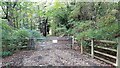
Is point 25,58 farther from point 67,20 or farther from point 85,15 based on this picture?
point 85,15

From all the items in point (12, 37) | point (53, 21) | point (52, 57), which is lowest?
point (52, 57)

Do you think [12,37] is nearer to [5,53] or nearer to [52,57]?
[5,53]

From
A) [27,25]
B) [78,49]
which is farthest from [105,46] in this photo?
[27,25]

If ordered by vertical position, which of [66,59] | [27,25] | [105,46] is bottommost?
[66,59]

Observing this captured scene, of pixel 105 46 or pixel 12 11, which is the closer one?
pixel 12 11

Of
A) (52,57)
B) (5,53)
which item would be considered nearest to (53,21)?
(52,57)

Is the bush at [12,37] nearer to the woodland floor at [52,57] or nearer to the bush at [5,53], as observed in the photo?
the bush at [5,53]

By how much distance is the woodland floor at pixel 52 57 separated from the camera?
1.70 meters

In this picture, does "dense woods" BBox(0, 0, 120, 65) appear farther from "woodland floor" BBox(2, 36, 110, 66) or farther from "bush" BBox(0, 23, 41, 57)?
"woodland floor" BBox(2, 36, 110, 66)

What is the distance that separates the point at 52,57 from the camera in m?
1.73

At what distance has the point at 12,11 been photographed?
1622mm

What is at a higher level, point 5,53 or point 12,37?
point 12,37

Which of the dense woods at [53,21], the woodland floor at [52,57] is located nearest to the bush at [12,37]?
the dense woods at [53,21]

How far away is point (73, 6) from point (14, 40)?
0.81 metres
